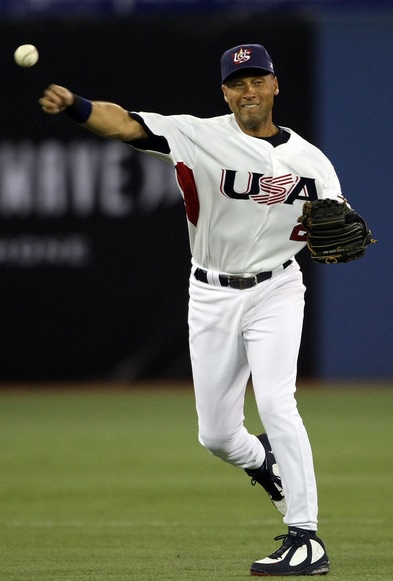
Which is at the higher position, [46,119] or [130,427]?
[46,119]

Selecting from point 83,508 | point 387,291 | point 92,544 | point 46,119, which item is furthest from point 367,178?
point 92,544

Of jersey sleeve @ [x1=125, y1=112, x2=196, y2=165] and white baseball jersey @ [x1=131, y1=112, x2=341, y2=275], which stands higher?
jersey sleeve @ [x1=125, y1=112, x2=196, y2=165]

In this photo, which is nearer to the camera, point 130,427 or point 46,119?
point 130,427

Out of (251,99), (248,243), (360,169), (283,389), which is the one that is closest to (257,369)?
(283,389)

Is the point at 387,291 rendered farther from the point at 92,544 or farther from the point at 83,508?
the point at 92,544

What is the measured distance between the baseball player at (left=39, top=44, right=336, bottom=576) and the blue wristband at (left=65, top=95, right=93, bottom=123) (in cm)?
21

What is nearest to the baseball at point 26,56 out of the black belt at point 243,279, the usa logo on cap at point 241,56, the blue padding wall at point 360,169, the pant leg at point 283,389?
the usa logo on cap at point 241,56

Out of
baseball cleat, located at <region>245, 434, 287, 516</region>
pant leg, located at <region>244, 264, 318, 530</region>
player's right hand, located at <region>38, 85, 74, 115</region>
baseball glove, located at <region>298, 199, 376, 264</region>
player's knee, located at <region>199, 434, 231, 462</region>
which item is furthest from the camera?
baseball cleat, located at <region>245, 434, 287, 516</region>

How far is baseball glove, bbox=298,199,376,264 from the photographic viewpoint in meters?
6.20

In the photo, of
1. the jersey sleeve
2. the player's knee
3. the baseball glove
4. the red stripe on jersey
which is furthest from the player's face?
the player's knee

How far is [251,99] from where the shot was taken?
6.33 meters

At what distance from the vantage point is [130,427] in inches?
498

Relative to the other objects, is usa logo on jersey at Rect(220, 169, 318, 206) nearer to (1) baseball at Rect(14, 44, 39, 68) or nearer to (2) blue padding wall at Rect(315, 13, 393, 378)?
(1) baseball at Rect(14, 44, 39, 68)

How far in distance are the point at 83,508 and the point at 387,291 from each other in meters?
8.25
